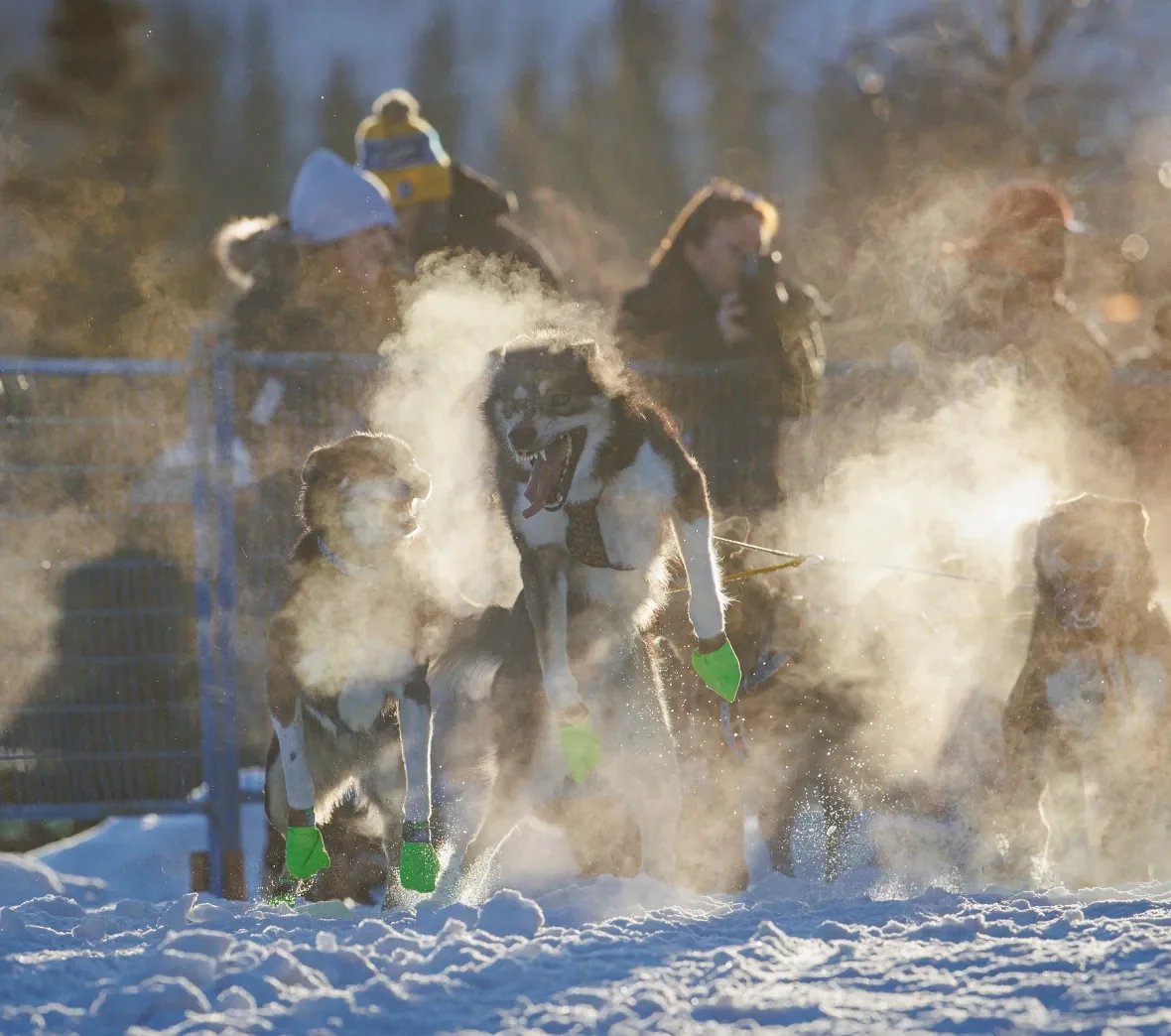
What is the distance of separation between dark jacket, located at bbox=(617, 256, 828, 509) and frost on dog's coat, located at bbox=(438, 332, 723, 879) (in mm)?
897

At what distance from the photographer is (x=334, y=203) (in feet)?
15.7

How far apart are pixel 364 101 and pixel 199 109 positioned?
1.66 m

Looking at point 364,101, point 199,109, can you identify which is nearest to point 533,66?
point 364,101

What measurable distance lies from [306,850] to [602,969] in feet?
4.10

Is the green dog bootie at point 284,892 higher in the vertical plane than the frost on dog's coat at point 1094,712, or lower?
lower

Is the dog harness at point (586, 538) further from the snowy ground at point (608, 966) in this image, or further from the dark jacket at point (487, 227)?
the dark jacket at point (487, 227)

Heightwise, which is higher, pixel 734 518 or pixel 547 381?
pixel 547 381

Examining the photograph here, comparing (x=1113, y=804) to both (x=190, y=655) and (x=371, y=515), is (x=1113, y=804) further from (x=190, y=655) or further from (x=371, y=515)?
(x=190, y=655)

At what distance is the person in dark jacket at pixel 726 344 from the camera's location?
15.4ft

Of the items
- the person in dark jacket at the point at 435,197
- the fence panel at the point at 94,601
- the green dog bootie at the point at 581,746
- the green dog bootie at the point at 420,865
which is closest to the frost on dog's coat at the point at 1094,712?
the green dog bootie at the point at 581,746

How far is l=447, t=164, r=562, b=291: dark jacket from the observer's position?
5012 millimetres

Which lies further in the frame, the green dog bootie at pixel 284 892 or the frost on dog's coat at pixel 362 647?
the green dog bootie at pixel 284 892

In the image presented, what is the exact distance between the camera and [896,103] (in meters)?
11.9

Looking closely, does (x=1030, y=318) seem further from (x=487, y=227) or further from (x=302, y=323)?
(x=302, y=323)
